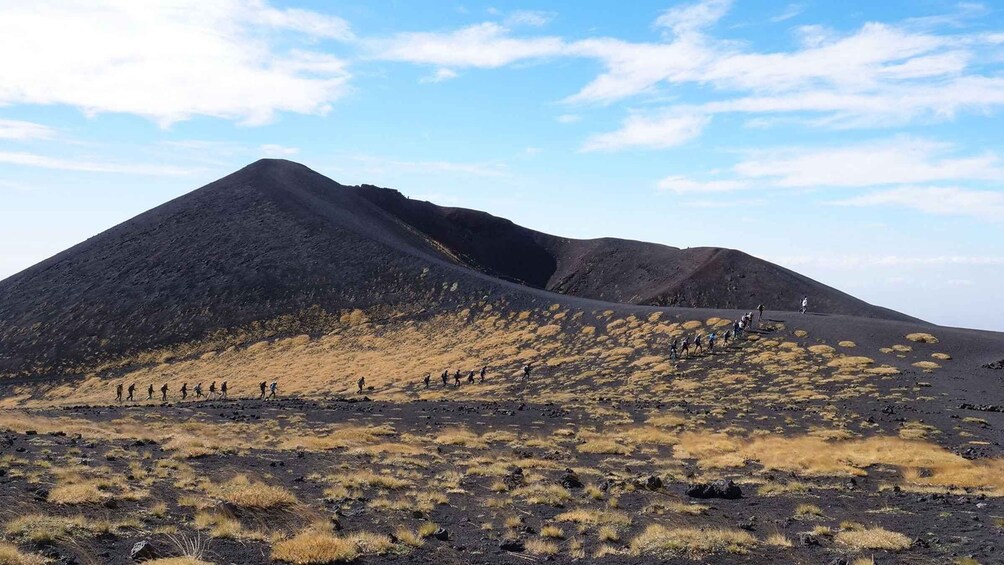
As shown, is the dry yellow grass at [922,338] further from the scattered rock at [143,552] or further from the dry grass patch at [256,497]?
the scattered rock at [143,552]

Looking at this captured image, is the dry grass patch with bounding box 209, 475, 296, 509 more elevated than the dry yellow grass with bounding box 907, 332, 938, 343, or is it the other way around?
the dry yellow grass with bounding box 907, 332, 938, 343

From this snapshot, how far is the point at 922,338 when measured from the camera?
48.8 m

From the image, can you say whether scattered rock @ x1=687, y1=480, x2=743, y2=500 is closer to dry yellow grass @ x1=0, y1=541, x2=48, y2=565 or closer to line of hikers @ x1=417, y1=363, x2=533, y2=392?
dry yellow grass @ x1=0, y1=541, x2=48, y2=565

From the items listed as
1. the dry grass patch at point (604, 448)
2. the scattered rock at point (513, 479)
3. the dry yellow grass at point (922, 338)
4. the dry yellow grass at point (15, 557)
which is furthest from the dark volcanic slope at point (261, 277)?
the dry yellow grass at point (15, 557)

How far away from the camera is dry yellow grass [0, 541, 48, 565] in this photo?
8.74m

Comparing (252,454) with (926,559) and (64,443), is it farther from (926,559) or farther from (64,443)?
(926,559)

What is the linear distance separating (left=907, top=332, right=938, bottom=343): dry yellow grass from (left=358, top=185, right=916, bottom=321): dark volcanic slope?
45179 millimetres

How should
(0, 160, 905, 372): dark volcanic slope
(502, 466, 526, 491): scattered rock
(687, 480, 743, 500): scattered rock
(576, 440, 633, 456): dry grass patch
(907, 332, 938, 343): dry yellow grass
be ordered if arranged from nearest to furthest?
(687, 480, 743, 500): scattered rock
(502, 466, 526, 491): scattered rock
(576, 440, 633, 456): dry grass patch
(907, 332, 938, 343): dry yellow grass
(0, 160, 905, 372): dark volcanic slope

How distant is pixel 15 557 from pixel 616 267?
132562 millimetres

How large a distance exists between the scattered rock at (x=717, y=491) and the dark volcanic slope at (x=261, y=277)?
57.0 meters

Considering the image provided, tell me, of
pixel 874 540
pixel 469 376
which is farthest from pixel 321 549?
pixel 469 376

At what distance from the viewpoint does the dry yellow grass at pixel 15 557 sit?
28.7ft

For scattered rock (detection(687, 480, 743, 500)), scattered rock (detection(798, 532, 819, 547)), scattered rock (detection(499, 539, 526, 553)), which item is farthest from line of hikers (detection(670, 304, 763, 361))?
scattered rock (detection(499, 539, 526, 553))

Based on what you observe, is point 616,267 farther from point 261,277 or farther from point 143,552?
point 143,552
